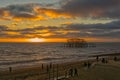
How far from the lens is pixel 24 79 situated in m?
22.4

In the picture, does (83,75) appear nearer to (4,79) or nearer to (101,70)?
(101,70)

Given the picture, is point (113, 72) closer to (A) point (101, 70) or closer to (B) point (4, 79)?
(A) point (101, 70)

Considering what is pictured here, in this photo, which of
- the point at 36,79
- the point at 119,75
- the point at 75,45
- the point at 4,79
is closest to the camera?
the point at 119,75

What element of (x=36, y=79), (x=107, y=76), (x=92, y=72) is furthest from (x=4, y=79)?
(x=107, y=76)

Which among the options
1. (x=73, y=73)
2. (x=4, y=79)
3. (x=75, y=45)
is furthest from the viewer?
(x=75, y=45)

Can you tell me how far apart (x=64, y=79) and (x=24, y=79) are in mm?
6278

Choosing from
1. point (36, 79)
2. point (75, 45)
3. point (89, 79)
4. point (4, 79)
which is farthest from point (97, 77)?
point (75, 45)

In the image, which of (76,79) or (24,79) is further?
(24,79)

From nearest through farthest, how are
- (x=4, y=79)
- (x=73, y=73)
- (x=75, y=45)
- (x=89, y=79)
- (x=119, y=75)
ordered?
→ (x=89, y=79) → (x=119, y=75) → (x=73, y=73) → (x=4, y=79) → (x=75, y=45)

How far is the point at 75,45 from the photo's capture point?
524 ft

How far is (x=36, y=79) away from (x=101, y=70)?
6.88 metres

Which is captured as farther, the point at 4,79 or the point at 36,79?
the point at 4,79

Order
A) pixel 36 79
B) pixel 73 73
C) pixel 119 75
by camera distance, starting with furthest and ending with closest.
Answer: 1. pixel 36 79
2. pixel 73 73
3. pixel 119 75

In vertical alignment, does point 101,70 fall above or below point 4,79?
above
